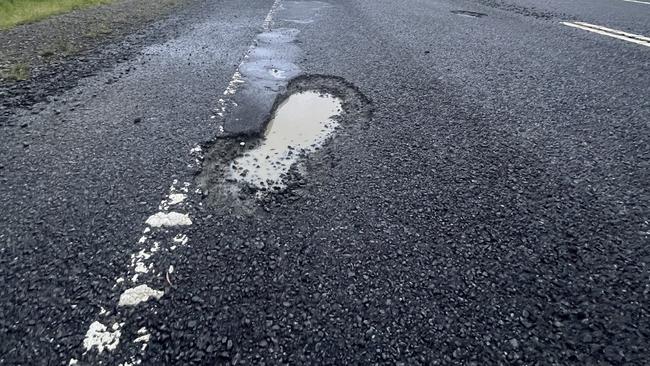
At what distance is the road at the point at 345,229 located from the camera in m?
1.37

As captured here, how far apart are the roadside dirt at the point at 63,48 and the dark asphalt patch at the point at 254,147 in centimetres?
198

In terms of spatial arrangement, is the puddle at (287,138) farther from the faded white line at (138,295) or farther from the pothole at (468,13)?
Answer: the pothole at (468,13)

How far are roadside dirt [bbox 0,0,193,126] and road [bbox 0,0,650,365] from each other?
0.36 metres

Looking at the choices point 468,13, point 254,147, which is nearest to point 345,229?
point 254,147

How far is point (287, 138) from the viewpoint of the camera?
288 centimetres

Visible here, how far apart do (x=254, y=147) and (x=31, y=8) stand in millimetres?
8569

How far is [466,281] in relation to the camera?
160cm

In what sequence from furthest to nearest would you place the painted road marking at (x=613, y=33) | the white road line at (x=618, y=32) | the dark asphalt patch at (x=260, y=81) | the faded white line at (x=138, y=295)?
the white road line at (x=618, y=32)
the painted road marking at (x=613, y=33)
the dark asphalt patch at (x=260, y=81)
the faded white line at (x=138, y=295)

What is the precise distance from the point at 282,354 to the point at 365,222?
2.83ft

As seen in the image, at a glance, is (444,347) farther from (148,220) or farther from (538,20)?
(538,20)

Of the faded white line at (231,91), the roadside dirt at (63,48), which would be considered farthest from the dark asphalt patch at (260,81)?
the roadside dirt at (63,48)

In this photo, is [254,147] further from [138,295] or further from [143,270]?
[138,295]

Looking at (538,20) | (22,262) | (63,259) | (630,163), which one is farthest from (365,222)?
(538,20)

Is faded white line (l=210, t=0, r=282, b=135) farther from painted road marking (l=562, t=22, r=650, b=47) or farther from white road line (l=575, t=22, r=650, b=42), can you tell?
white road line (l=575, t=22, r=650, b=42)
